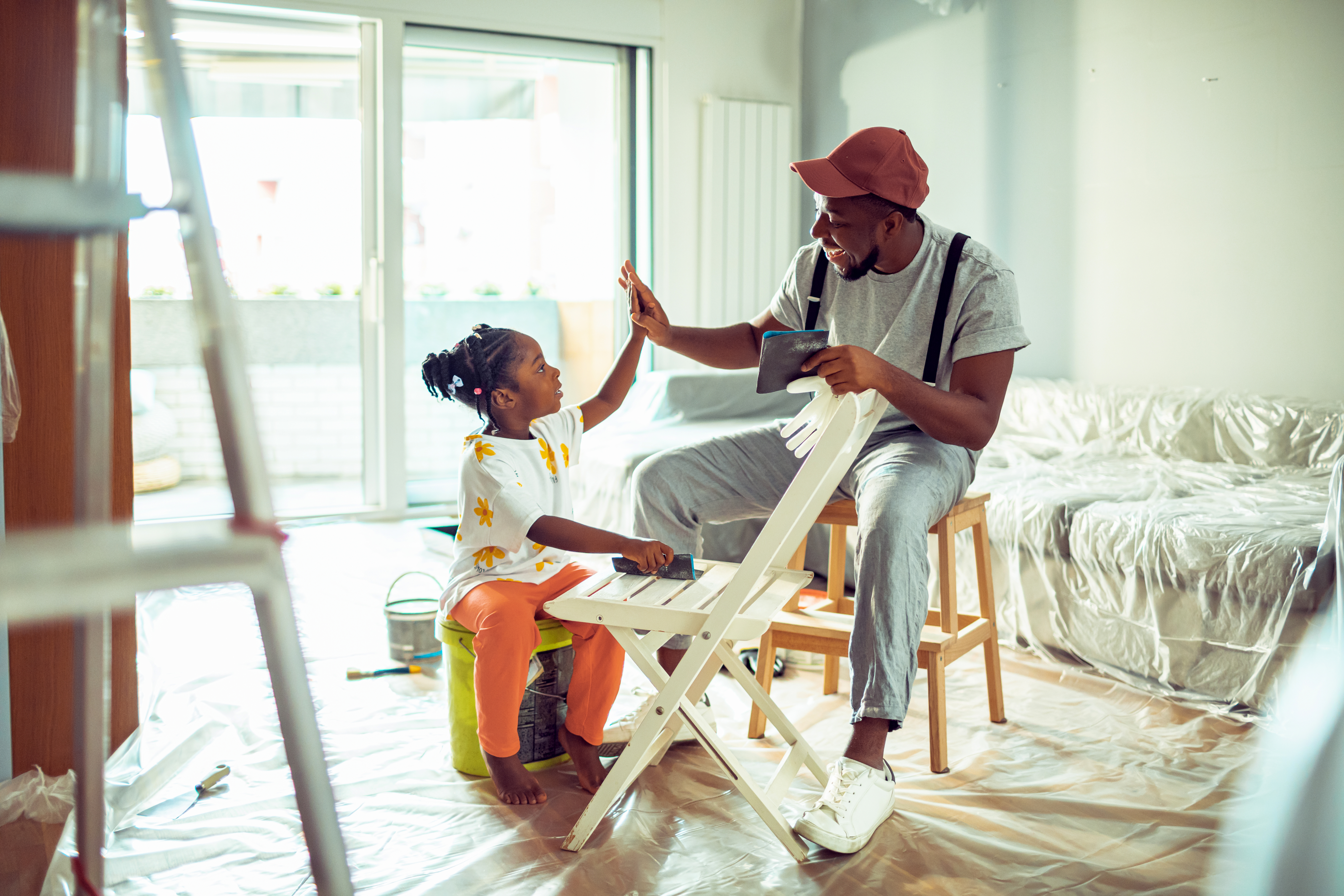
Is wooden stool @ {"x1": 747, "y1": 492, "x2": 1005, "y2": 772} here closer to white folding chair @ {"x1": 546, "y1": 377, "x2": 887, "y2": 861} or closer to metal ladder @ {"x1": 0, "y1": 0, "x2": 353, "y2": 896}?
white folding chair @ {"x1": 546, "y1": 377, "x2": 887, "y2": 861}

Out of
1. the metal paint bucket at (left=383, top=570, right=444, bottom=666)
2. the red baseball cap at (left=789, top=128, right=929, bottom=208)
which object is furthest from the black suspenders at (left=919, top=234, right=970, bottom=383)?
the metal paint bucket at (left=383, top=570, right=444, bottom=666)

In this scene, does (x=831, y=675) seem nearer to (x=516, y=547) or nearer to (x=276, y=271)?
(x=516, y=547)

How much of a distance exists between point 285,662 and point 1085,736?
185cm

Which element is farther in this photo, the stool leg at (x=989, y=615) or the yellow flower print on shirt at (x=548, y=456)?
the stool leg at (x=989, y=615)

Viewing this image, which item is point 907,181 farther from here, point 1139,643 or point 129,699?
point 129,699

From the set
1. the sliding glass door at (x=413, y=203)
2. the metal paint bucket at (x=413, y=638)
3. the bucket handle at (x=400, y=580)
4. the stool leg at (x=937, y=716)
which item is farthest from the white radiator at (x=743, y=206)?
the stool leg at (x=937, y=716)

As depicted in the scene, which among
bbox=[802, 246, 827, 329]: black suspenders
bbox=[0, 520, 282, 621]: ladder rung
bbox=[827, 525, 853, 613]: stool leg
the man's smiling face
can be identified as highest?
the man's smiling face

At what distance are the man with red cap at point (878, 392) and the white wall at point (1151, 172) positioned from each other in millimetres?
1372

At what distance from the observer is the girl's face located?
6.08 ft

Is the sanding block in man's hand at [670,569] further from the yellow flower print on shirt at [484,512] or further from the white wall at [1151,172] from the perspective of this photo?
the white wall at [1151,172]

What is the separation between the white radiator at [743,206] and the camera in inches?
187

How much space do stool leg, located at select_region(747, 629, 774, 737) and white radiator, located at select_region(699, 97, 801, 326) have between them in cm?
286

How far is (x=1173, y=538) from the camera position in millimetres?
2156

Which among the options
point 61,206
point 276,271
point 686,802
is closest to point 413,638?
point 686,802
